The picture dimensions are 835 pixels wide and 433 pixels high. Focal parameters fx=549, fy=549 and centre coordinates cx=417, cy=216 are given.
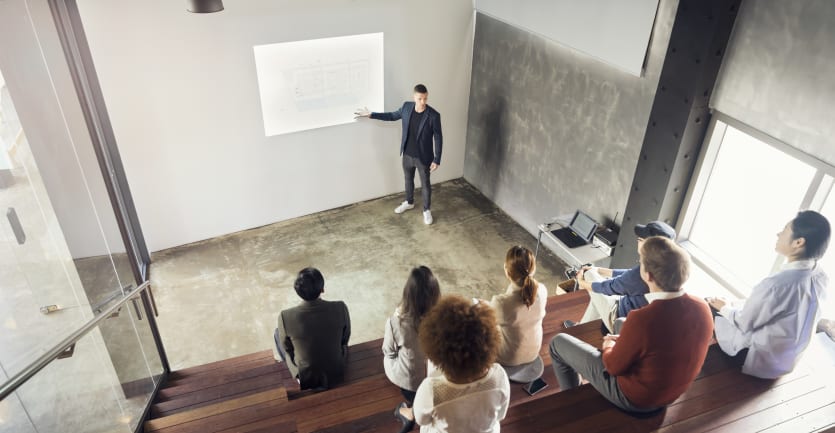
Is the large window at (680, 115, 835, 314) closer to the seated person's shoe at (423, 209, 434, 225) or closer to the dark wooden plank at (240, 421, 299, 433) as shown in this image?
the seated person's shoe at (423, 209, 434, 225)

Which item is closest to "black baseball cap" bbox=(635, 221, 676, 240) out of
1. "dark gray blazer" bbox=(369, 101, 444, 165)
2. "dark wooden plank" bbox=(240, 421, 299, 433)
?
"dark wooden plank" bbox=(240, 421, 299, 433)

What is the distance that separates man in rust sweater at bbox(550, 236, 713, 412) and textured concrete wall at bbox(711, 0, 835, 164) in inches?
67.2

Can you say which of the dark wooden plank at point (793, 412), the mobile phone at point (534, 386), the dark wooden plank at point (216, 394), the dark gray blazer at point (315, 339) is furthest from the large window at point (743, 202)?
the dark wooden plank at point (216, 394)

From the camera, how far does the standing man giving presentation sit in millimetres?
6129

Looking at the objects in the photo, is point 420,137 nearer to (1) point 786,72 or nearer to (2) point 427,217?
(2) point 427,217

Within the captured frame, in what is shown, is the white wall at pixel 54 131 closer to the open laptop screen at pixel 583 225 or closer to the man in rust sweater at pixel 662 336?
the man in rust sweater at pixel 662 336

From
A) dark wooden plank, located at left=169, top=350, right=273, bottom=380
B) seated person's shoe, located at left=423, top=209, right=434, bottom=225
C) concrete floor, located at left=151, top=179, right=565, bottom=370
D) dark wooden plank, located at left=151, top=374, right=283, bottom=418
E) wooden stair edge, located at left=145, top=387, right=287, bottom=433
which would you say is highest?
wooden stair edge, located at left=145, top=387, right=287, bottom=433

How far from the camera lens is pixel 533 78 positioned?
5.82 metres

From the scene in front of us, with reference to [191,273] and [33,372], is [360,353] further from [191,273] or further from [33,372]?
[191,273]

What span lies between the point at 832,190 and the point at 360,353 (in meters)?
3.27

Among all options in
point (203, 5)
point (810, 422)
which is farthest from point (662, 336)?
point (203, 5)

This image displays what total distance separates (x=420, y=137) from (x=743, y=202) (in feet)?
10.8

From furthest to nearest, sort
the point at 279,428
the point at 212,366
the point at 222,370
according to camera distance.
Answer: the point at 212,366
the point at 222,370
the point at 279,428

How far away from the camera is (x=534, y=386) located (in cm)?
330
